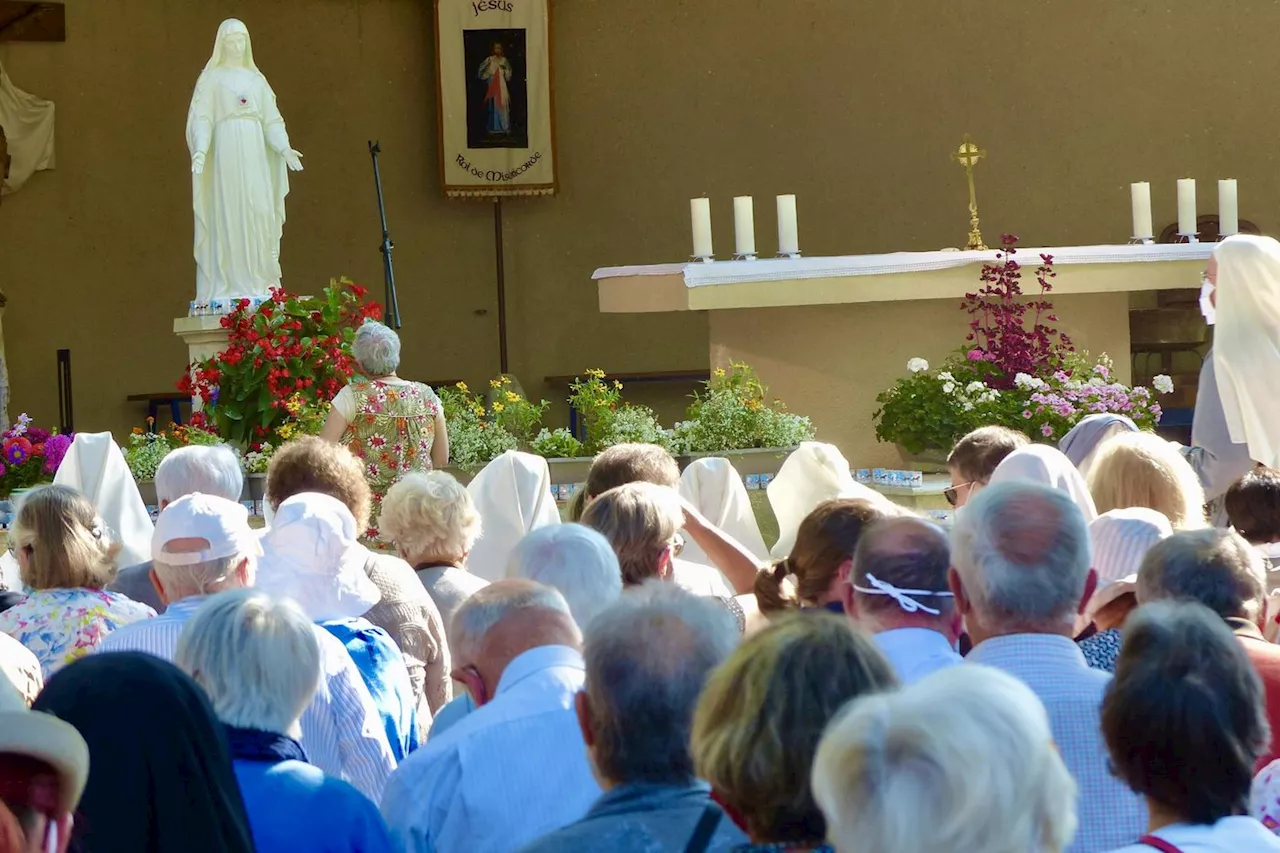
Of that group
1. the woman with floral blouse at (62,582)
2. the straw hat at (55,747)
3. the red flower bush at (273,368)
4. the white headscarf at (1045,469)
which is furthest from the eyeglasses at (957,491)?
the red flower bush at (273,368)

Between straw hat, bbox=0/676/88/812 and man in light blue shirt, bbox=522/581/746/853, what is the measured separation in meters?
0.52

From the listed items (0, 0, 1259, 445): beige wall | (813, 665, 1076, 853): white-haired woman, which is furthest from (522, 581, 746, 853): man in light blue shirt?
(0, 0, 1259, 445): beige wall

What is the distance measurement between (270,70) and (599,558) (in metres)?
10.9

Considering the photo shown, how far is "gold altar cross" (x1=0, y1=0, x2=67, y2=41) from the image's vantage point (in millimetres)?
12453

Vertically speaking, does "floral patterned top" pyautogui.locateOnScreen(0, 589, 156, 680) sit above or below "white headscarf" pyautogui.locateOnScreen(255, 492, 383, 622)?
below

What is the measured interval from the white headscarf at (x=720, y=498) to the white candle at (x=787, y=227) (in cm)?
344

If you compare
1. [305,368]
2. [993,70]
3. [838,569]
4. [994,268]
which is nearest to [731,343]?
[994,268]

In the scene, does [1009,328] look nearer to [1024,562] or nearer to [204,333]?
[204,333]

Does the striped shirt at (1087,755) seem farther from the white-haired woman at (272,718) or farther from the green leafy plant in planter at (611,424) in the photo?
the green leafy plant in planter at (611,424)

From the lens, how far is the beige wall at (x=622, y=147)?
515 inches

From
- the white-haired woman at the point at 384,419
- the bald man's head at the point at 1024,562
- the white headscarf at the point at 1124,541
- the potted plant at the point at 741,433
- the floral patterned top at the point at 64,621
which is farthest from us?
the potted plant at the point at 741,433

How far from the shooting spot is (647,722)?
2.15 metres

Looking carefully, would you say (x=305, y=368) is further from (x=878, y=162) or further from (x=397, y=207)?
(x=878, y=162)

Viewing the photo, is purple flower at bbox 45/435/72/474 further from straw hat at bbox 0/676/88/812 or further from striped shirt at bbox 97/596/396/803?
straw hat at bbox 0/676/88/812
